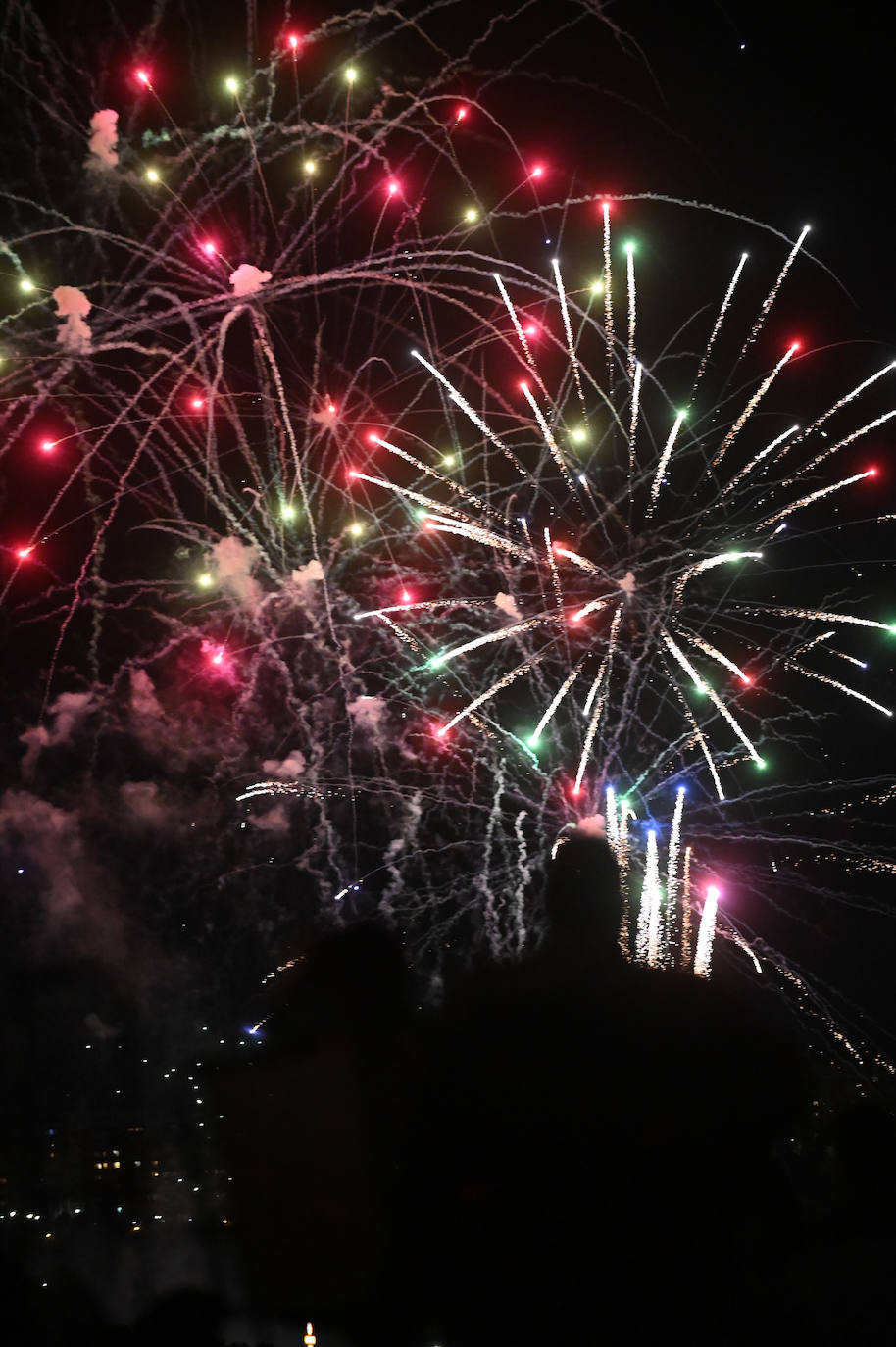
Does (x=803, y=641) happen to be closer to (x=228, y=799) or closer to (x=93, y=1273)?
(x=228, y=799)

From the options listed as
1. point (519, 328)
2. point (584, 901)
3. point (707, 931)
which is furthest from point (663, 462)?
point (584, 901)

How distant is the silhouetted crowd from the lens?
2562 mm

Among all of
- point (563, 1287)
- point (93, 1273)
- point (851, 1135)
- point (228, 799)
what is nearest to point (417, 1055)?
point (563, 1287)

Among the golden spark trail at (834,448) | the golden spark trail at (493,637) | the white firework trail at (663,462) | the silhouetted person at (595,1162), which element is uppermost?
the golden spark trail at (834,448)

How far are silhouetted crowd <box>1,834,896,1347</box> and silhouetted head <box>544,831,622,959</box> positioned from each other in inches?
0.6

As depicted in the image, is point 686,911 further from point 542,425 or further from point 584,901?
point 584,901

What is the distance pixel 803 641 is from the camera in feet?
33.2

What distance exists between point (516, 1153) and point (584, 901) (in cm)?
70

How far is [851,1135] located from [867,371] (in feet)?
23.9

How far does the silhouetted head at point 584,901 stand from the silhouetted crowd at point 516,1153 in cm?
2

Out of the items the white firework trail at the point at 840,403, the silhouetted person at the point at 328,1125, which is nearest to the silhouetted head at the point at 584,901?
the silhouetted person at the point at 328,1125

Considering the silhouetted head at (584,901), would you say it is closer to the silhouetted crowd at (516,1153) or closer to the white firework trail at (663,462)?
the silhouetted crowd at (516,1153)

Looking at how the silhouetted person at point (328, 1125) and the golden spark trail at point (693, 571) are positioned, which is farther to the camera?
the golden spark trail at point (693, 571)

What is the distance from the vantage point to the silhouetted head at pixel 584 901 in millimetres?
2861
